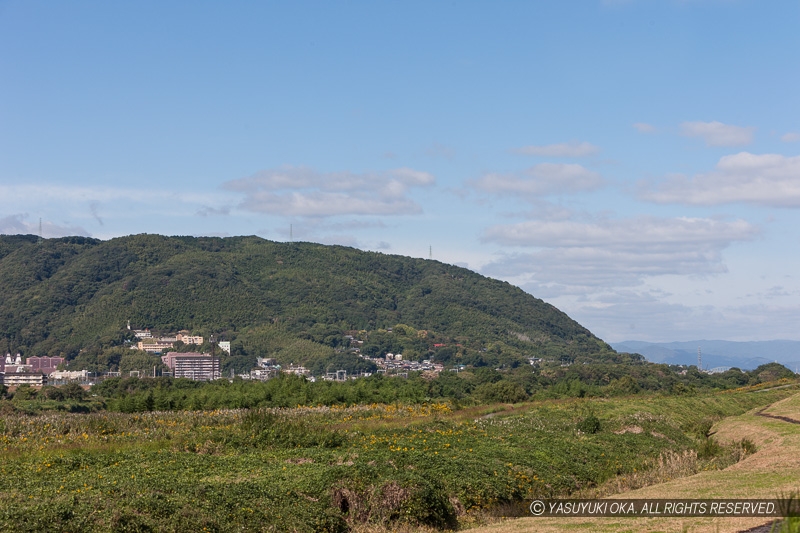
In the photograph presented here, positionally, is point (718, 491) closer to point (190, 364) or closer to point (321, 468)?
point (321, 468)

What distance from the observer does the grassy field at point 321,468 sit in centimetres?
1408

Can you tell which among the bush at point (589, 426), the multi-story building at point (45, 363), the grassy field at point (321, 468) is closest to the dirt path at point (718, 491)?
the grassy field at point (321, 468)

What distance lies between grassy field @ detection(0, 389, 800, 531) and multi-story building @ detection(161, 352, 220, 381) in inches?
6376

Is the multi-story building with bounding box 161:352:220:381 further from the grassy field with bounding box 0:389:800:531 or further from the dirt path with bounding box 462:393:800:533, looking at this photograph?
the dirt path with bounding box 462:393:800:533

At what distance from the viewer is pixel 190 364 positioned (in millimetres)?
191625

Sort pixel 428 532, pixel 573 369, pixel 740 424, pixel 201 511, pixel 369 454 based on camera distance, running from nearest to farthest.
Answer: pixel 201 511, pixel 428 532, pixel 369 454, pixel 740 424, pixel 573 369

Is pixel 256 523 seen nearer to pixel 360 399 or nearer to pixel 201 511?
pixel 201 511

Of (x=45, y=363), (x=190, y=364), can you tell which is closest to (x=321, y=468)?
(x=190, y=364)

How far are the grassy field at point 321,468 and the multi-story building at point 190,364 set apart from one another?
16196cm

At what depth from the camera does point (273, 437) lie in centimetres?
2303

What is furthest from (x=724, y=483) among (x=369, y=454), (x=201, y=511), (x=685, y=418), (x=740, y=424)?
(x=685, y=418)

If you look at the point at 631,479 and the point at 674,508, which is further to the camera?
the point at 631,479

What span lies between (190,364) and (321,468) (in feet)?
595

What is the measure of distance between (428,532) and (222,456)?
6.96 m
